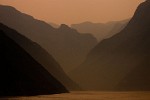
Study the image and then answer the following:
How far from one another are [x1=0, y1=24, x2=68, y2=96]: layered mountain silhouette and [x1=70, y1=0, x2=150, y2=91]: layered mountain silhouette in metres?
48.8

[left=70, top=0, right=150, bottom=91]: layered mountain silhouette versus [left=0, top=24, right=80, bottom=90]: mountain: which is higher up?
[left=0, top=24, right=80, bottom=90]: mountain

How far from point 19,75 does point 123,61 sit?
78.3m

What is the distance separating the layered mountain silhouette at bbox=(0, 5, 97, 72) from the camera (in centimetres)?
13488

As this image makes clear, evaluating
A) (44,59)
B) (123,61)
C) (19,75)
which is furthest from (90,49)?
(19,75)

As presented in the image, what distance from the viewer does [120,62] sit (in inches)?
6467

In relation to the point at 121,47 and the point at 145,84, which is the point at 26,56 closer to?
the point at 145,84

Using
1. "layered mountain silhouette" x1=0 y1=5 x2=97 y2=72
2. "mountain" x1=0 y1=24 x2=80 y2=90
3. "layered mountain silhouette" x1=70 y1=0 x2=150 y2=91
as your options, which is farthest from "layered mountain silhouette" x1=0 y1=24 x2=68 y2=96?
"layered mountain silhouette" x1=70 y1=0 x2=150 y2=91

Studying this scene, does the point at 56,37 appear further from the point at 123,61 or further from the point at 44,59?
the point at 44,59

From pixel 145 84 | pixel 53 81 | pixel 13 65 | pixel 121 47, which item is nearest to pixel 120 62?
pixel 121 47

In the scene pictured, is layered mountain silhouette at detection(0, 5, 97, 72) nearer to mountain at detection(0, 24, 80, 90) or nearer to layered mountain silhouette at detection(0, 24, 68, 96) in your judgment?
mountain at detection(0, 24, 80, 90)

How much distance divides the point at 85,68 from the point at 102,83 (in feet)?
37.2

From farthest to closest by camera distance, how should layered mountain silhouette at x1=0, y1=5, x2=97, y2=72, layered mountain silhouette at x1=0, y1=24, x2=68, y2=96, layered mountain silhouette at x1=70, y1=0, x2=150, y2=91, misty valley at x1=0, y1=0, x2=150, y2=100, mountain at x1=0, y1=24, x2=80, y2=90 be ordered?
layered mountain silhouette at x1=70, y1=0, x2=150, y2=91 < layered mountain silhouette at x1=0, y1=5, x2=97, y2=72 < misty valley at x1=0, y1=0, x2=150, y2=100 < mountain at x1=0, y1=24, x2=80, y2=90 < layered mountain silhouette at x1=0, y1=24, x2=68, y2=96

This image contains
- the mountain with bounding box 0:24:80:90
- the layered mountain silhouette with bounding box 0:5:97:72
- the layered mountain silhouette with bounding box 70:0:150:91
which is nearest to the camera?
the mountain with bounding box 0:24:80:90

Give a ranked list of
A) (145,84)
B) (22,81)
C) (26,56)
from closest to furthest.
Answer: (22,81)
(26,56)
(145,84)
